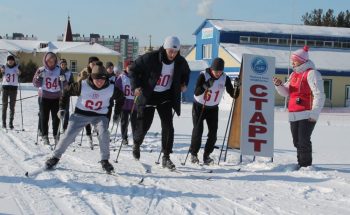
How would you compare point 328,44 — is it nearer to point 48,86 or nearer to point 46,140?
point 48,86

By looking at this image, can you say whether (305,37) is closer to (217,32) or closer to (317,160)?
(217,32)

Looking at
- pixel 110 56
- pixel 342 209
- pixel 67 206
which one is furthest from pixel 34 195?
pixel 110 56

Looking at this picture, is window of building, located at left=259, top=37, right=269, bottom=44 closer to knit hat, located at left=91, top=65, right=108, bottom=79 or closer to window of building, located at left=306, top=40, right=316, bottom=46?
window of building, located at left=306, top=40, right=316, bottom=46

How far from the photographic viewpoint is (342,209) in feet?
17.1

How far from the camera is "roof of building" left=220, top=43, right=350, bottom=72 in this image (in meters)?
36.4

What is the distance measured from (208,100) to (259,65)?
1.02 meters

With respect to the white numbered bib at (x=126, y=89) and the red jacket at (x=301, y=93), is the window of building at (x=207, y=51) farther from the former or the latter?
the red jacket at (x=301, y=93)

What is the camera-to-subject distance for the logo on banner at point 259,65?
807 cm

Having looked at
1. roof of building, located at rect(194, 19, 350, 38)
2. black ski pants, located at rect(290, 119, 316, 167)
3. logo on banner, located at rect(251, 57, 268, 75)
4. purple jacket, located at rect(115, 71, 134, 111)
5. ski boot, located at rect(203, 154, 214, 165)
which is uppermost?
roof of building, located at rect(194, 19, 350, 38)

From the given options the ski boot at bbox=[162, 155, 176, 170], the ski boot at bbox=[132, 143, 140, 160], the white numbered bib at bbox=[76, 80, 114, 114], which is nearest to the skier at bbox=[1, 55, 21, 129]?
the ski boot at bbox=[132, 143, 140, 160]

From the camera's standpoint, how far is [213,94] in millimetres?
7848

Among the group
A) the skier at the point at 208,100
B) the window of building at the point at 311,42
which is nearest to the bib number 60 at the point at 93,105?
the skier at the point at 208,100

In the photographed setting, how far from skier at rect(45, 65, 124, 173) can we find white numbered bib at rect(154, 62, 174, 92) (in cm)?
70

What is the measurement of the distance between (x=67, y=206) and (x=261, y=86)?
4.11 metres
